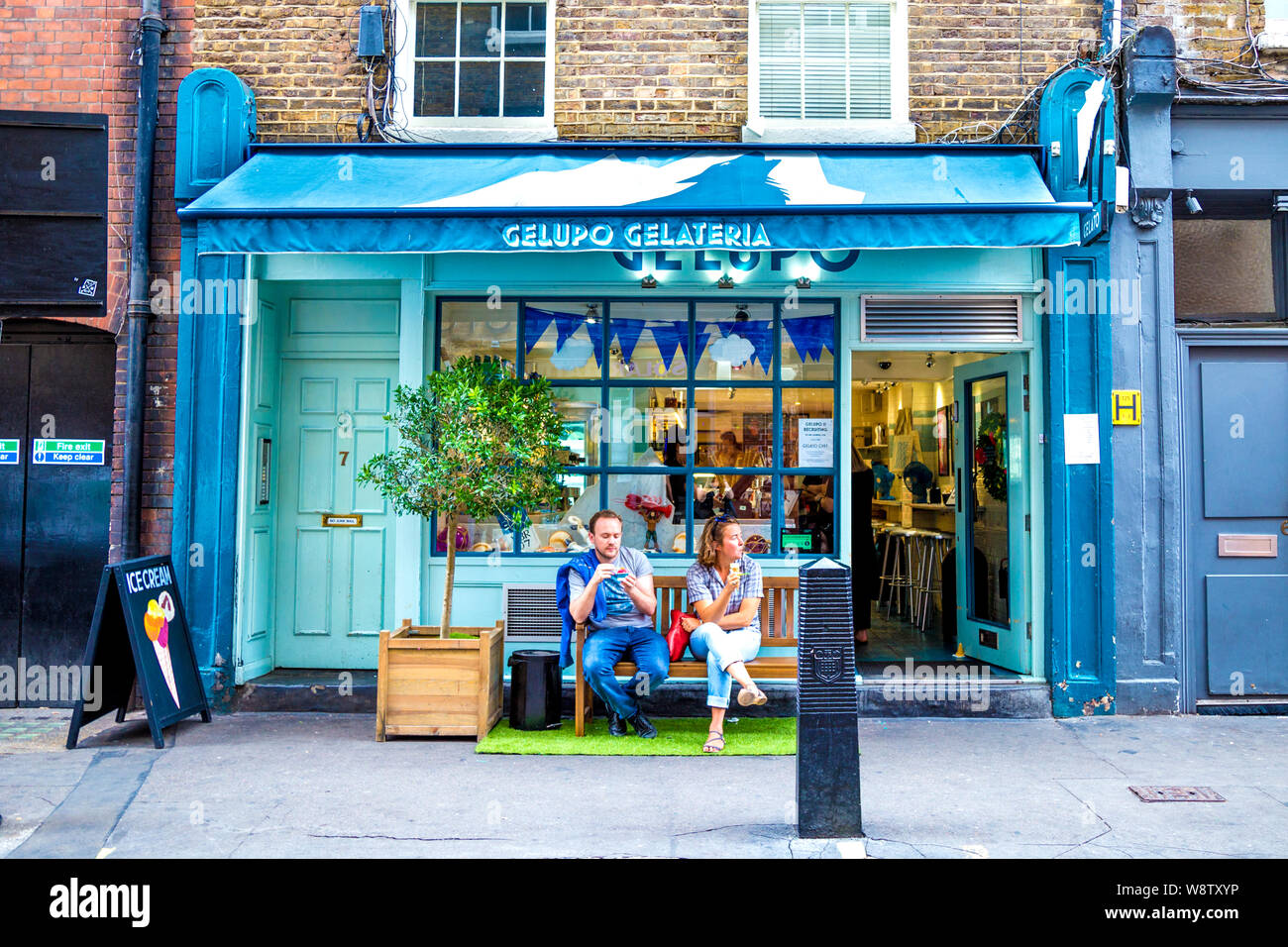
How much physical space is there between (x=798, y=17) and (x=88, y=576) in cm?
670


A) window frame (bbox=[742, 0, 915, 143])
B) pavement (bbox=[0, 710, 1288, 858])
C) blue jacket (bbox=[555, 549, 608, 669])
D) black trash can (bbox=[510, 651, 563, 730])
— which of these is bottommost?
pavement (bbox=[0, 710, 1288, 858])

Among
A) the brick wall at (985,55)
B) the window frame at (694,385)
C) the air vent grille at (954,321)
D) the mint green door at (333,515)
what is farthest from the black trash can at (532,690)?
the brick wall at (985,55)

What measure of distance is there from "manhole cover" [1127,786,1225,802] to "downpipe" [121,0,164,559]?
6602 mm

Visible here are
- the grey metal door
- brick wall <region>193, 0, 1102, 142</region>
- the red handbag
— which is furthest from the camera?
brick wall <region>193, 0, 1102, 142</region>

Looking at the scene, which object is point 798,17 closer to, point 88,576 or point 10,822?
point 88,576

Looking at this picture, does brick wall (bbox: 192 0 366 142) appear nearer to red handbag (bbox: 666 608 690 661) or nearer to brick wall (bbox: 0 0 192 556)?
brick wall (bbox: 0 0 192 556)

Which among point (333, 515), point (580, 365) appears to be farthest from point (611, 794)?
point (333, 515)

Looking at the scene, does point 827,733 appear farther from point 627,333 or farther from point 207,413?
point 207,413

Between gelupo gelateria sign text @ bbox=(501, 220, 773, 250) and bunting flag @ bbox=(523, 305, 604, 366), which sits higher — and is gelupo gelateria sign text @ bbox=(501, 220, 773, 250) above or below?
above

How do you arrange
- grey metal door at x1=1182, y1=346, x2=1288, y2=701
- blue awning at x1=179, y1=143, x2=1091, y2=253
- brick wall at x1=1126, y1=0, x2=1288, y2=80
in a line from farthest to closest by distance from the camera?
brick wall at x1=1126, y1=0, x2=1288, y2=80 → grey metal door at x1=1182, y1=346, x2=1288, y2=701 → blue awning at x1=179, y1=143, x2=1091, y2=253

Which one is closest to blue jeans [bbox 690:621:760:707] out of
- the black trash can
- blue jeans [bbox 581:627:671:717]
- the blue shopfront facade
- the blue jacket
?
blue jeans [bbox 581:627:671:717]

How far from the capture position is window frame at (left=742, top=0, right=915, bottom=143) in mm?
7215

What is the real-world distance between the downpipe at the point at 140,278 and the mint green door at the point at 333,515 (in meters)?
1.01

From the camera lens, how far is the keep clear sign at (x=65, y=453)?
7.16 metres
